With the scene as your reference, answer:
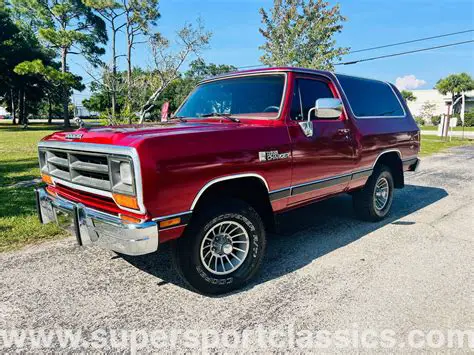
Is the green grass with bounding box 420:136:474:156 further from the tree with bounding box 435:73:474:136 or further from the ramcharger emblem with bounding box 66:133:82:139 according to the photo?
the tree with bounding box 435:73:474:136

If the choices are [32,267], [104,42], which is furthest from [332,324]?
[104,42]

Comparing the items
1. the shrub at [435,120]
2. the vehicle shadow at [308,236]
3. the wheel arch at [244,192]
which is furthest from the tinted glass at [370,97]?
the shrub at [435,120]

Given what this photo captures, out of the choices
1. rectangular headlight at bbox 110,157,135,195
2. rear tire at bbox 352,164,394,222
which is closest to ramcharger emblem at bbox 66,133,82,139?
rectangular headlight at bbox 110,157,135,195

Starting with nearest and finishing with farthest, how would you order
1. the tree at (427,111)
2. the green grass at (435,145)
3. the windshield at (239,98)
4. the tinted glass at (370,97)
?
the windshield at (239,98) → the tinted glass at (370,97) → the green grass at (435,145) → the tree at (427,111)

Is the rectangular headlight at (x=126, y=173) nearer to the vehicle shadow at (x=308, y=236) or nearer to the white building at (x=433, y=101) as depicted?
the vehicle shadow at (x=308, y=236)

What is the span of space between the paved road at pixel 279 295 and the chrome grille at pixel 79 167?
100cm

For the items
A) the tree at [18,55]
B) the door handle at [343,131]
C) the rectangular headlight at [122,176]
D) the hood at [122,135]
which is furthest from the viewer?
the tree at [18,55]

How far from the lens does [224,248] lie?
3238 millimetres

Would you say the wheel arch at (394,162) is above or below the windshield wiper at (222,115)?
below

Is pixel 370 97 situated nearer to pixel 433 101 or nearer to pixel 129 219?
pixel 129 219

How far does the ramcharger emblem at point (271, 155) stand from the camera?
3.26 metres

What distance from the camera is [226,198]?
3191 mm

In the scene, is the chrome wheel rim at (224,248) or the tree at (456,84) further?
the tree at (456,84)

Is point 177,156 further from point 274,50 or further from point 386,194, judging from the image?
point 274,50
